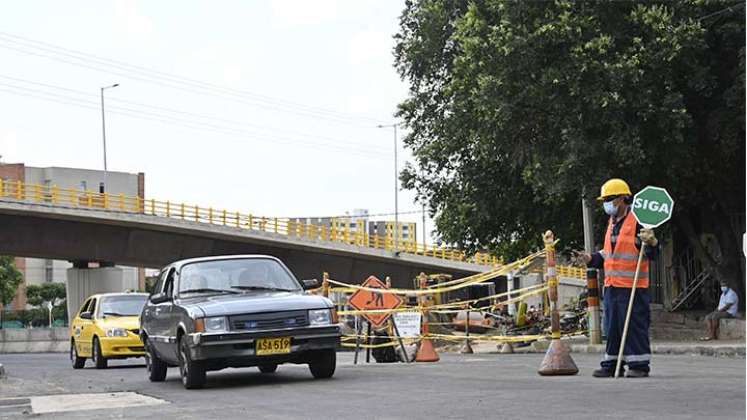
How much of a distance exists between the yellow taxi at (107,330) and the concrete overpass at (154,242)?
98.1ft

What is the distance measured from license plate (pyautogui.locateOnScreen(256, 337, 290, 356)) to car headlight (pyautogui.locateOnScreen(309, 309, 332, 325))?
1.32 ft

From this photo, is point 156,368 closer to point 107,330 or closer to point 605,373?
point 605,373

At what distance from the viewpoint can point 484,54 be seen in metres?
25.7

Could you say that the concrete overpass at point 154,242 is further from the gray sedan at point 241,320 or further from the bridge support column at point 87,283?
the gray sedan at point 241,320

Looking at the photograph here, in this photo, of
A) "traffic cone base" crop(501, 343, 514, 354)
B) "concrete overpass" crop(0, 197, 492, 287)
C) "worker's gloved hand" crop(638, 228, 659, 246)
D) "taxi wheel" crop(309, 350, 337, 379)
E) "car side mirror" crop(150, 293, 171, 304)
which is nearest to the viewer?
"worker's gloved hand" crop(638, 228, 659, 246)

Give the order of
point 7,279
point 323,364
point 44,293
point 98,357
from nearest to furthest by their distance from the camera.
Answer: point 323,364, point 98,357, point 7,279, point 44,293

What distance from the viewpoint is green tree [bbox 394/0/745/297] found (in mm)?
23812

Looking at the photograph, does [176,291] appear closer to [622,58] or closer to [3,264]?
[622,58]

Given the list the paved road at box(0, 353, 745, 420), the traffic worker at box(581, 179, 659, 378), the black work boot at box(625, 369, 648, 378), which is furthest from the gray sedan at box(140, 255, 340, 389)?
the black work boot at box(625, 369, 648, 378)

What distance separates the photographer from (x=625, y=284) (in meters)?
12.2

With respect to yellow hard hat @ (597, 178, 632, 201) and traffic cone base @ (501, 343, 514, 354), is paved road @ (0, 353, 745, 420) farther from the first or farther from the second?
traffic cone base @ (501, 343, 514, 354)

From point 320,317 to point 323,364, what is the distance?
2.24ft

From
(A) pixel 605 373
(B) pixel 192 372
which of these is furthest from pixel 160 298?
(A) pixel 605 373

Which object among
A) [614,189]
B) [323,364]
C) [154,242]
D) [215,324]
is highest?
[154,242]
